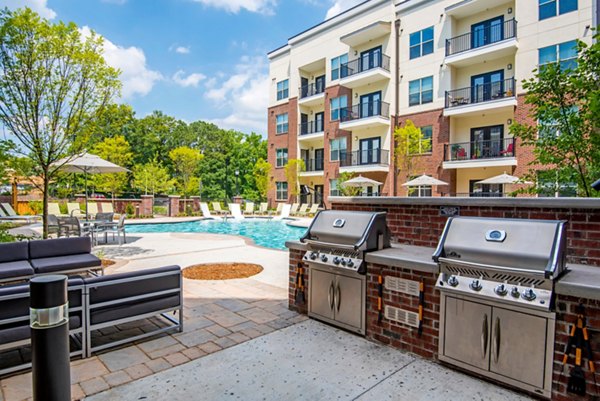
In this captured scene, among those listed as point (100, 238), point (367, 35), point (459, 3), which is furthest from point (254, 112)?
point (100, 238)

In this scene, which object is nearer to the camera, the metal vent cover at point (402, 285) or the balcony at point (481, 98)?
the metal vent cover at point (402, 285)

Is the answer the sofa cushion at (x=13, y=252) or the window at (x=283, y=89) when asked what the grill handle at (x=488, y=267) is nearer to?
the sofa cushion at (x=13, y=252)

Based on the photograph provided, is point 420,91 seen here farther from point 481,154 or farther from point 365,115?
point 481,154

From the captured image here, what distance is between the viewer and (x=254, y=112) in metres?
56.3

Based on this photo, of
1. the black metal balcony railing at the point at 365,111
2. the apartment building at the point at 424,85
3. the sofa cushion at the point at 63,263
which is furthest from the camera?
the black metal balcony railing at the point at 365,111

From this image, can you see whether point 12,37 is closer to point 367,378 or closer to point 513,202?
point 367,378

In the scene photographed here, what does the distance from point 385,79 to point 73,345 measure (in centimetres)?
2089

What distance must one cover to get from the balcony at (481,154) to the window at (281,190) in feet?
41.6

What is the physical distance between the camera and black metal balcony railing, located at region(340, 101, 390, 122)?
20.5 meters

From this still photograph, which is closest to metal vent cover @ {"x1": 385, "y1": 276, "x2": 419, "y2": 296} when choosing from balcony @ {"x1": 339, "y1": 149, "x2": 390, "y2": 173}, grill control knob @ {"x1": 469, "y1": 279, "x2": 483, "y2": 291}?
grill control knob @ {"x1": 469, "y1": 279, "x2": 483, "y2": 291}

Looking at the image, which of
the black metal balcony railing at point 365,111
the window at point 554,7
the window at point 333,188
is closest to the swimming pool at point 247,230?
the window at point 333,188

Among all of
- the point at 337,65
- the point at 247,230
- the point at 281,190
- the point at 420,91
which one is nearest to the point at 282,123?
the point at 281,190

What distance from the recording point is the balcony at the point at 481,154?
1586cm

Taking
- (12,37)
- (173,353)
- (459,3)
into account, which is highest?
(459,3)
